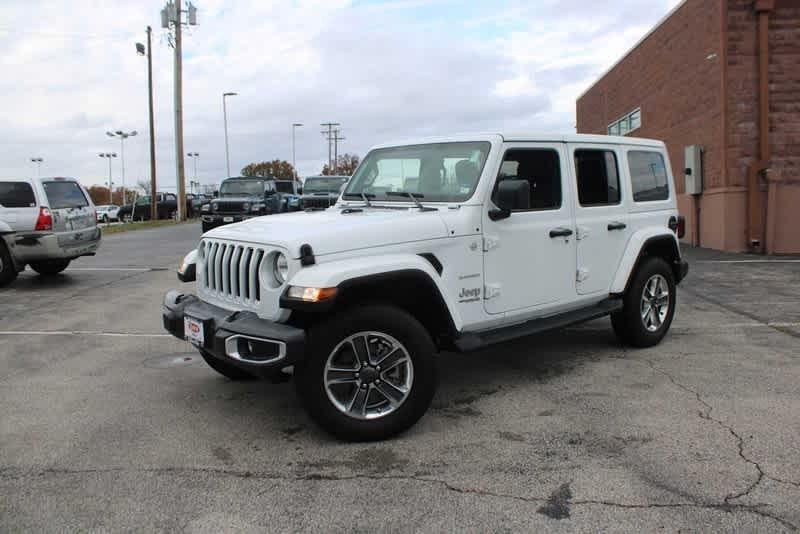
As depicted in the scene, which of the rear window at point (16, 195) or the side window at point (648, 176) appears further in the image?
the rear window at point (16, 195)

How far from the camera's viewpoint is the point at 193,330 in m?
4.43

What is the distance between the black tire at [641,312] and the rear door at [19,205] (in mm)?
8932

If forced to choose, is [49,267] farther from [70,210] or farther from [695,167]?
[695,167]

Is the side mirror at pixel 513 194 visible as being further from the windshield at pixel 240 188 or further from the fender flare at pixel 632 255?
the windshield at pixel 240 188

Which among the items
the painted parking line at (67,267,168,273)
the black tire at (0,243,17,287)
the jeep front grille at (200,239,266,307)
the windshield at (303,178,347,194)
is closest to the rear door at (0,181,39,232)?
the black tire at (0,243,17,287)

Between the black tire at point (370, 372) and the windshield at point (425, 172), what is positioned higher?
the windshield at point (425, 172)

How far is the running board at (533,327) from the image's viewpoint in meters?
4.60

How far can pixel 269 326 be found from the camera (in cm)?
395

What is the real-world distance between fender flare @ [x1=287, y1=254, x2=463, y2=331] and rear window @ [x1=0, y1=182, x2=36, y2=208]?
28.8 feet

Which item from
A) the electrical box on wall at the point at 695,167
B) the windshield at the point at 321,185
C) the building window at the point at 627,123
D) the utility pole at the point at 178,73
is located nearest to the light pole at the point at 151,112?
Result: the utility pole at the point at 178,73

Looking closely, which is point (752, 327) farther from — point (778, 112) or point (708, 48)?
point (708, 48)

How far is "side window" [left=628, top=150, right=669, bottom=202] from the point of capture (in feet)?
Result: 20.5

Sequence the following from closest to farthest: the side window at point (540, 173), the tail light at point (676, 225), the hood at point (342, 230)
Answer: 1. the hood at point (342, 230)
2. the side window at point (540, 173)
3. the tail light at point (676, 225)

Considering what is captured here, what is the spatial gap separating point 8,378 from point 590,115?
26149mm
